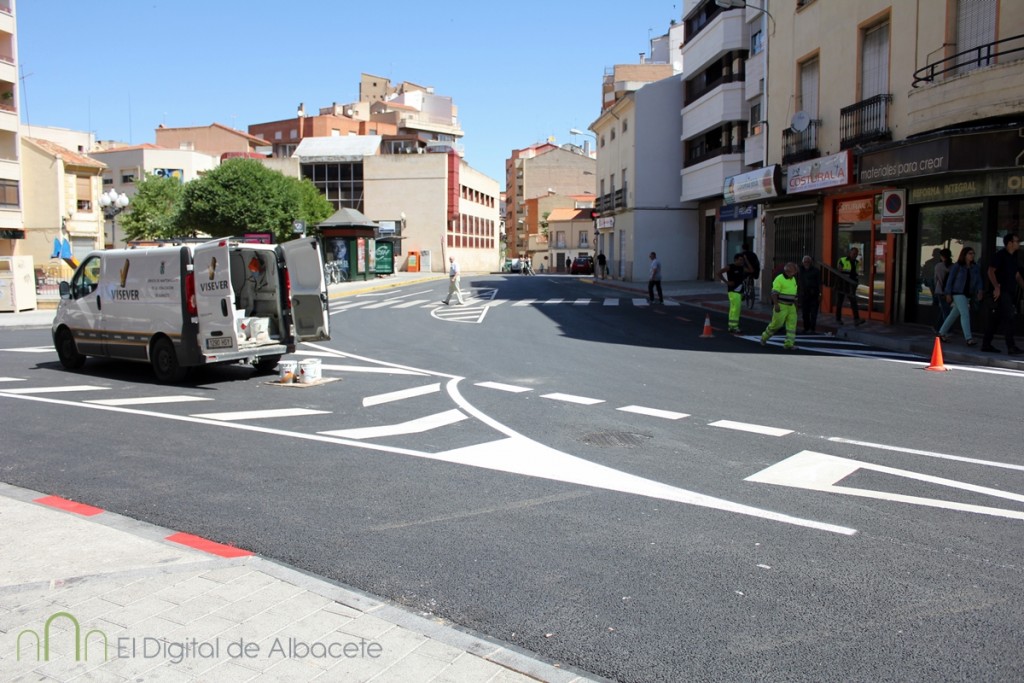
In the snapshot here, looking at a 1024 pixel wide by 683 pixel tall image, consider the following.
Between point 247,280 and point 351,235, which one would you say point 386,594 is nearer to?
point 247,280

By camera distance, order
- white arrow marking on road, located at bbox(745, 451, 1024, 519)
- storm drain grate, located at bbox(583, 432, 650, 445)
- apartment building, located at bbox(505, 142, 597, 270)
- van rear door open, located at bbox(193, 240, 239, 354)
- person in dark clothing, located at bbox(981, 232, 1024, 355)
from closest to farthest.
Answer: white arrow marking on road, located at bbox(745, 451, 1024, 519), storm drain grate, located at bbox(583, 432, 650, 445), van rear door open, located at bbox(193, 240, 239, 354), person in dark clothing, located at bbox(981, 232, 1024, 355), apartment building, located at bbox(505, 142, 597, 270)

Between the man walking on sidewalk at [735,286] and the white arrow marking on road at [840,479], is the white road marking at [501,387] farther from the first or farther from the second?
the man walking on sidewalk at [735,286]

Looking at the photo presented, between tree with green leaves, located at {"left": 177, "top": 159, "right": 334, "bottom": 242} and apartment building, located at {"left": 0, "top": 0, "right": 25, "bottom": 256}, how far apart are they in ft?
36.3

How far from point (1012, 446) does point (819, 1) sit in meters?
17.6

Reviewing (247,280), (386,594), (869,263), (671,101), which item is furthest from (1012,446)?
(671,101)

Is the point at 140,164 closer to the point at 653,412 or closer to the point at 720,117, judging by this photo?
the point at 720,117

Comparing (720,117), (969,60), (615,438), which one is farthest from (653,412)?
(720,117)

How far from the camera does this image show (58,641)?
3799mm

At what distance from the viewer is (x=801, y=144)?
22.9 m

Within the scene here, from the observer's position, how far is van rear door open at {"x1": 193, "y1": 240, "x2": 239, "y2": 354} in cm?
1134

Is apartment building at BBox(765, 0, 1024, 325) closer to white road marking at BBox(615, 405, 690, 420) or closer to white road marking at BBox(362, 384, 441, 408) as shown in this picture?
white road marking at BBox(615, 405, 690, 420)

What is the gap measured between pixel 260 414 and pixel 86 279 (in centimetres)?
550

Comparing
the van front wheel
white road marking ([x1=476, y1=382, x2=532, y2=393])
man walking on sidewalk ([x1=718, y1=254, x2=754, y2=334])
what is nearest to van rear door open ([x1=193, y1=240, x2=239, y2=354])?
the van front wheel

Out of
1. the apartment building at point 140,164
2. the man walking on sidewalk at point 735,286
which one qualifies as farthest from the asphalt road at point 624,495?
the apartment building at point 140,164
